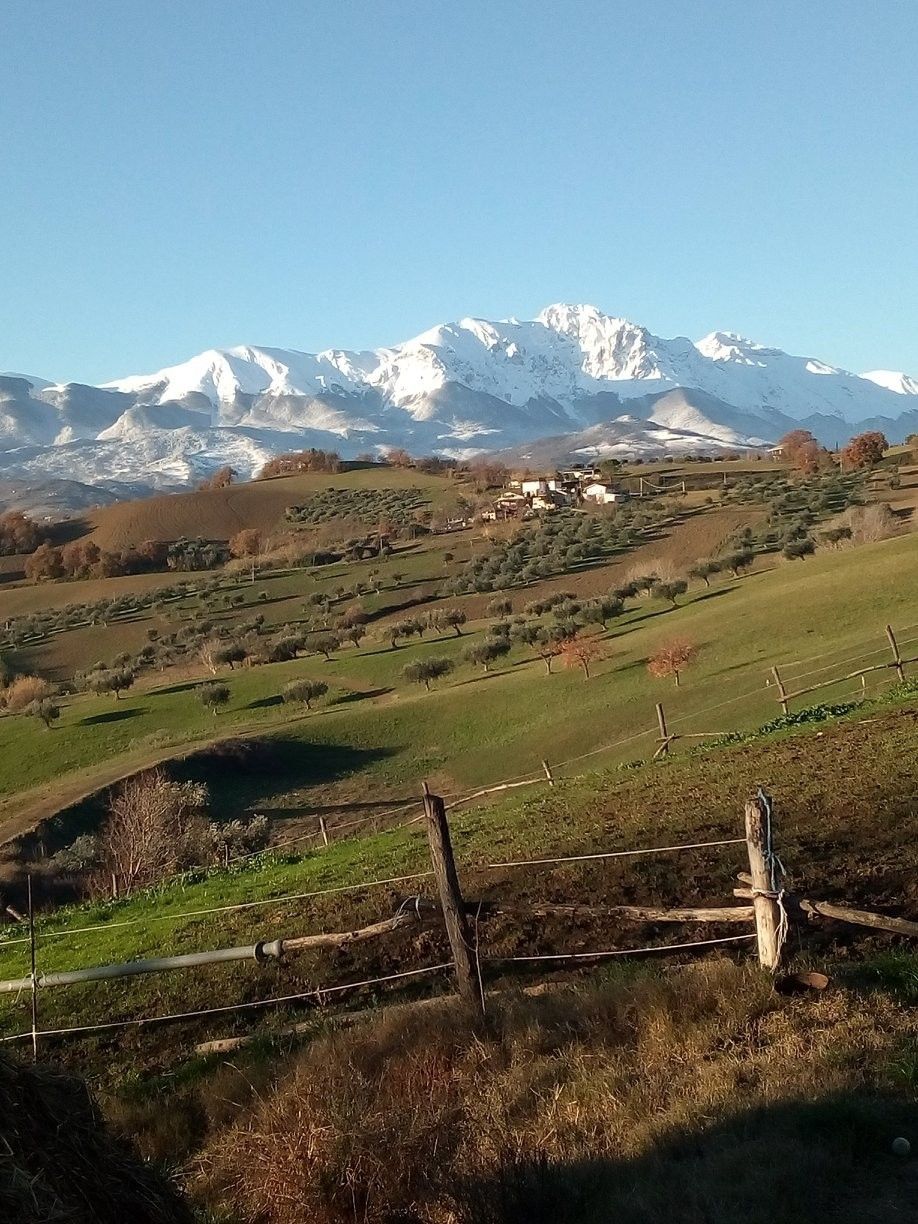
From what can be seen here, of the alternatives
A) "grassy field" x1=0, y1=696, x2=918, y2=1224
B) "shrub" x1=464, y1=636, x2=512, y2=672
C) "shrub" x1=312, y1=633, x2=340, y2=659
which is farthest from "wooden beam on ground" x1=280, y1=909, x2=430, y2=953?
"shrub" x1=312, y1=633, x2=340, y2=659

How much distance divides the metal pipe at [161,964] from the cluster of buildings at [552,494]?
412 feet

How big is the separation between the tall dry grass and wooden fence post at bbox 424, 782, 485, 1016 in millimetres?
629

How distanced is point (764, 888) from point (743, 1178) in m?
3.03

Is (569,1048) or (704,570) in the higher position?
(569,1048)

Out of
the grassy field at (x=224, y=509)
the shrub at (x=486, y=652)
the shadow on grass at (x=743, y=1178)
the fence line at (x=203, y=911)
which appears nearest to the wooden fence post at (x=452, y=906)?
the shadow on grass at (x=743, y=1178)

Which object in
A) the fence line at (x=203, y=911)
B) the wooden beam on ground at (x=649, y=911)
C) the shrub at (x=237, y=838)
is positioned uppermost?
the wooden beam on ground at (x=649, y=911)

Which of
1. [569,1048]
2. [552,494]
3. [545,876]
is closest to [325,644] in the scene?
[545,876]

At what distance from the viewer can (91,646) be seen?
94875 millimetres

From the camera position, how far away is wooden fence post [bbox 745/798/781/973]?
29.6ft

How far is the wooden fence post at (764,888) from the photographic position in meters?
9.03

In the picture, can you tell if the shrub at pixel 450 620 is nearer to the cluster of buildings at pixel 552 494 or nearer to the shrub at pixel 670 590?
the shrub at pixel 670 590

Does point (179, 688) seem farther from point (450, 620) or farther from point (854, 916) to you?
point (854, 916)

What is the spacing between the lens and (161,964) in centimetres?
1205

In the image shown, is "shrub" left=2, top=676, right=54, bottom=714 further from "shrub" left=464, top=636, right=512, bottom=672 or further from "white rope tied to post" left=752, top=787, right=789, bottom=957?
"white rope tied to post" left=752, top=787, right=789, bottom=957
